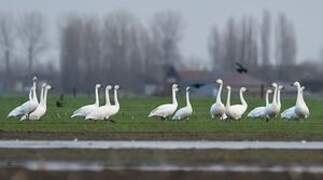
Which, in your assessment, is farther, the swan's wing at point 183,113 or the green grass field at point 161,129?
the swan's wing at point 183,113

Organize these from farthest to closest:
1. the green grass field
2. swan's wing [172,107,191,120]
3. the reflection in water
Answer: swan's wing [172,107,191,120], the green grass field, the reflection in water

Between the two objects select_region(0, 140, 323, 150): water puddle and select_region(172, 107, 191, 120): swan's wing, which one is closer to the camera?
select_region(0, 140, 323, 150): water puddle

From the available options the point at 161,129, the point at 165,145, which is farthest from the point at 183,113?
the point at 165,145

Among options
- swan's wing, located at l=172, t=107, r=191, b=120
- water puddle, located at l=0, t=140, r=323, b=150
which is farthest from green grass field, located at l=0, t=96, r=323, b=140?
water puddle, located at l=0, t=140, r=323, b=150

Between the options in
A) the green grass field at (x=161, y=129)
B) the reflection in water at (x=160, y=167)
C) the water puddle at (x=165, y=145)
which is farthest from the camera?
the green grass field at (x=161, y=129)

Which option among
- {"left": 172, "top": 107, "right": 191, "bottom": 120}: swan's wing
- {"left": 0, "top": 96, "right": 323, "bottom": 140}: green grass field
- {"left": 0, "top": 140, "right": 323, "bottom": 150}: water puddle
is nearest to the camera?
→ {"left": 0, "top": 140, "right": 323, "bottom": 150}: water puddle

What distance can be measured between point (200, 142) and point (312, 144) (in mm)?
2940

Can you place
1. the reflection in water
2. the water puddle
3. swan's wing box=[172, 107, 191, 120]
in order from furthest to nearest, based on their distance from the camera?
1. swan's wing box=[172, 107, 191, 120]
2. the water puddle
3. the reflection in water

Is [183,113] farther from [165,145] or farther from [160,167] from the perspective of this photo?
[160,167]

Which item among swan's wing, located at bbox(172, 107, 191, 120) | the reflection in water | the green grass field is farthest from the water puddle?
swan's wing, located at bbox(172, 107, 191, 120)

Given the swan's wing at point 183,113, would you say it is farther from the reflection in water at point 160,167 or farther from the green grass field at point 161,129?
the reflection in water at point 160,167

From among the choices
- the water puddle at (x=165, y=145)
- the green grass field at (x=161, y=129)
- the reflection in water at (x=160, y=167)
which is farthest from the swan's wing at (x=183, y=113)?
the reflection in water at (x=160, y=167)

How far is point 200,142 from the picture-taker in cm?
2959

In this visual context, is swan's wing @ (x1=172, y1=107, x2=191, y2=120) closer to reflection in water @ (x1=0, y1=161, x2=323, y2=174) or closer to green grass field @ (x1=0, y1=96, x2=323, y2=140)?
green grass field @ (x1=0, y1=96, x2=323, y2=140)
